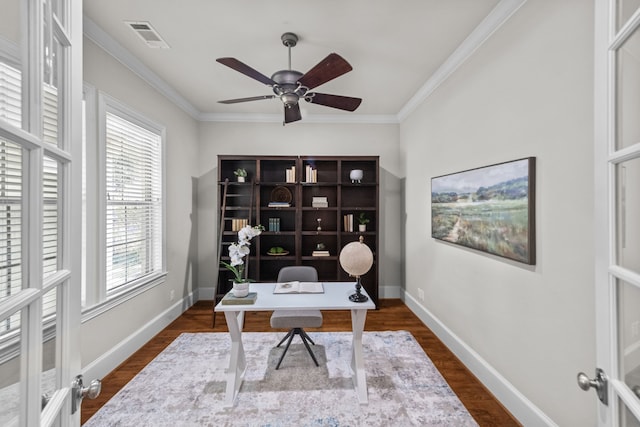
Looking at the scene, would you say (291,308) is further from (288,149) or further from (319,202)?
(288,149)

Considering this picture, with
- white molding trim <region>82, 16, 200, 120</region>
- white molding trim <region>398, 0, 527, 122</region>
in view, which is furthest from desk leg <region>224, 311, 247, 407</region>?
white molding trim <region>398, 0, 527, 122</region>

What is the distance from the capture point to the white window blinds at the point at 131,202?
2.56 m

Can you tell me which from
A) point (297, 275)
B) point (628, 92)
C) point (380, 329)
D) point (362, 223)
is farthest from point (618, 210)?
point (362, 223)

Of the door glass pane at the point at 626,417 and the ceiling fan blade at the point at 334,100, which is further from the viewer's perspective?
the ceiling fan blade at the point at 334,100

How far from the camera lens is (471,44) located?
234 cm

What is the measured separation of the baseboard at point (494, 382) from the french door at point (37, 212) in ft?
7.51

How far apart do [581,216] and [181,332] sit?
3.60m

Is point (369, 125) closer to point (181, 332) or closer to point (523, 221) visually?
point (523, 221)

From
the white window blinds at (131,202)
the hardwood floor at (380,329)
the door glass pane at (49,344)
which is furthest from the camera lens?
the white window blinds at (131,202)

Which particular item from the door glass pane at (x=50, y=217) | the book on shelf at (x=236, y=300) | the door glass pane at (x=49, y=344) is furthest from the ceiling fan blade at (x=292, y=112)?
the door glass pane at (x=49, y=344)

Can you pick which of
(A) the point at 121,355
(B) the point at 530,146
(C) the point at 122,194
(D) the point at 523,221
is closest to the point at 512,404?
(D) the point at 523,221

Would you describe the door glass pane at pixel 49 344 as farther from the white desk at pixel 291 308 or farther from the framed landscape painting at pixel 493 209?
the framed landscape painting at pixel 493 209

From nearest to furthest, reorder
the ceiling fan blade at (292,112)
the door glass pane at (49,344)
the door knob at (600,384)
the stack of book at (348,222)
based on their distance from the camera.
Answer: the door glass pane at (49,344) < the door knob at (600,384) < the ceiling fan blade at (292,112) < the stack of book at (348,222)

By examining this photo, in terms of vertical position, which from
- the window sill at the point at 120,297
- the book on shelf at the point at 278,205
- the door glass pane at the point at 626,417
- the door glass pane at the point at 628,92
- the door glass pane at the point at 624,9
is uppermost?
the door glass pane at the point at 624,9
